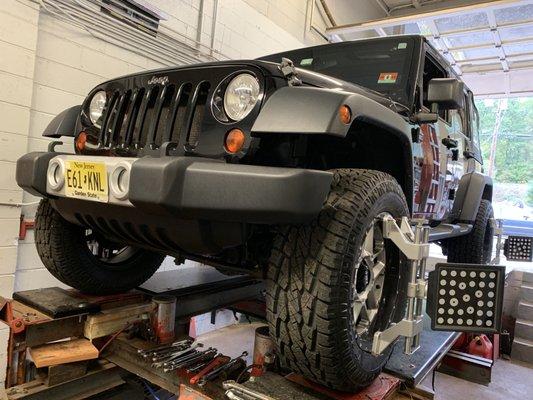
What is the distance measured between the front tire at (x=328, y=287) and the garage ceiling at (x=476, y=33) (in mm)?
4137

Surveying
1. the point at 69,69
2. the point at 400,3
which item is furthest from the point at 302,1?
the point at 69,69

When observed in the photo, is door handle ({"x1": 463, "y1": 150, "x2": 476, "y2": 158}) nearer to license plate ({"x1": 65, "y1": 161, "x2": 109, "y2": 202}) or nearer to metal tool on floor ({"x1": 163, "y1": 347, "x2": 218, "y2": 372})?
metal tool on floor ({"x1": 163, "y1": 347, "x2": 218, "y2": 372})

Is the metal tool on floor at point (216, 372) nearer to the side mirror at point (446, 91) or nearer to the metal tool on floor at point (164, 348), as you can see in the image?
the metal tool on floor at point (164, 348)

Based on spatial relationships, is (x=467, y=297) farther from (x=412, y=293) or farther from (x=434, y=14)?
(x=434, y=14)

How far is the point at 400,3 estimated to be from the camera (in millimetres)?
6676

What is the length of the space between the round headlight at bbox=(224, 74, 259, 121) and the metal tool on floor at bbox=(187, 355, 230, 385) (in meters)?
0.89

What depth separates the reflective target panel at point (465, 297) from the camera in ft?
4.49

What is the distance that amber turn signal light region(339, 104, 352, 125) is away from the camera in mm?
1135

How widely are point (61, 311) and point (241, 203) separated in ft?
3.54

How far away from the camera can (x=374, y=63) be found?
2262 millimetres

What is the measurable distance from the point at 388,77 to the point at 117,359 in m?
1.89

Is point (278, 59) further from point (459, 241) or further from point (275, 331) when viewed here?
point (459, 241)

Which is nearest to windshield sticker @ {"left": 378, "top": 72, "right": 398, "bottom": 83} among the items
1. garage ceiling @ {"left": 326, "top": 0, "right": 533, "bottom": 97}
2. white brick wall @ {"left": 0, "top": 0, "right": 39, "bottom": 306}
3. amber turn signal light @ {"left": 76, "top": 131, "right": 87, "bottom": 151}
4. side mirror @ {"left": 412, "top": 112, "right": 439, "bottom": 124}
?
side mirror @ {"left": 412, "top": 112, "right": 439, "bottom": 124}

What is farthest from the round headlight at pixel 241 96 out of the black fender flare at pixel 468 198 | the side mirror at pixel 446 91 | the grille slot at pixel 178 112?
the black fender flare at pixel 468 198
